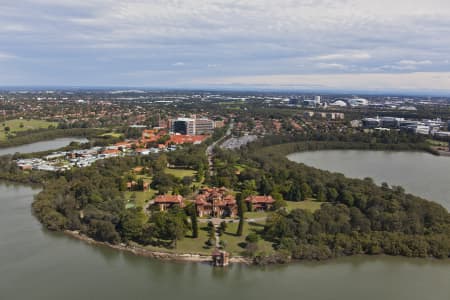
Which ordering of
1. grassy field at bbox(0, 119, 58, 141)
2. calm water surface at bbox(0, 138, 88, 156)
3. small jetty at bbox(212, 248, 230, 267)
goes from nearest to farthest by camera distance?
1. small jetty at bbox(212, 248, 230, 267)
2. calm water surface at bbox(0, 138, 88, 156)
3. grassy field at bbox(0, 119, 58, 141)

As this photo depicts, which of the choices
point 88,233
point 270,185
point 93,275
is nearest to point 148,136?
point 270,185

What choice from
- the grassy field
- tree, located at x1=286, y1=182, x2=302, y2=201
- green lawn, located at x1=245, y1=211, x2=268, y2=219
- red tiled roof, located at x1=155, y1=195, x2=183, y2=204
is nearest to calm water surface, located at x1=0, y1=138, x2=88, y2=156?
the grassy field

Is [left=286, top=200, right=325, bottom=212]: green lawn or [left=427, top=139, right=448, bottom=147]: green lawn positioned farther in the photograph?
[left=427, top=139, right=448, bottom=147]: green lawn

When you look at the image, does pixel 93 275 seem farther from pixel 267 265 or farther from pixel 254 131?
pixel 254 131

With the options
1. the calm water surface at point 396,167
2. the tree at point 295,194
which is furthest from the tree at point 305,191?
the calm water surface at point 396,167

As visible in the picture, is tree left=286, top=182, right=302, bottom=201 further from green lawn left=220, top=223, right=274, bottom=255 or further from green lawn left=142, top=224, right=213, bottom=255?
green lawn left=142, top=224, right=213, bottom=255

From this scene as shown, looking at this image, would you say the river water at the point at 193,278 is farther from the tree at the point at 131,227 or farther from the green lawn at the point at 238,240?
the green lawn at the point at 238,240

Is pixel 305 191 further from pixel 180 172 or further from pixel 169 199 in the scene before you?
pixel 180 172
